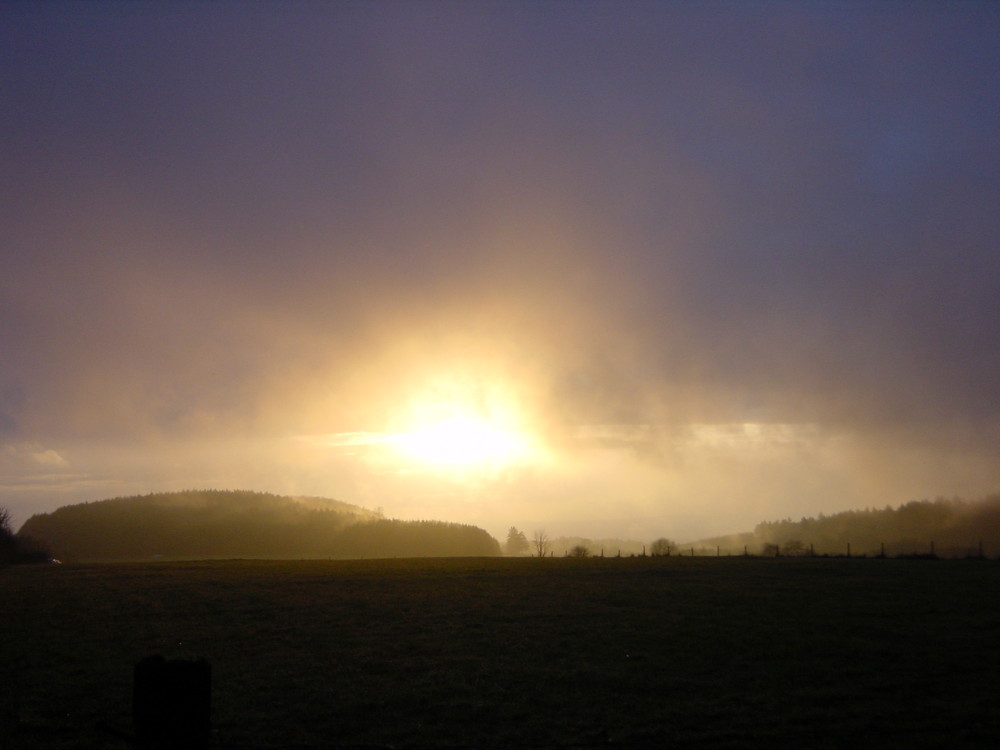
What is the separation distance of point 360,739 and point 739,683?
8757 mm

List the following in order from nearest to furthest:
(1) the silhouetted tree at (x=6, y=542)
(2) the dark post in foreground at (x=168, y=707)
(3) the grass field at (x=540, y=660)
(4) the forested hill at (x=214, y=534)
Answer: (2) the dark post in foreground at (x=168, y=707)
(3) the grass field at (x=540, y=660)
(1) the silhouetted tree at (x=6, y=542)
(4) the forested hill at (x=214, y=534)

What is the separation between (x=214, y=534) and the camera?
17062cm

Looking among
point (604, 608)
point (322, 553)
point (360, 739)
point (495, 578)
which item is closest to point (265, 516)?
point (322, 553)

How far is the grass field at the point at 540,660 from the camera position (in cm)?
1416

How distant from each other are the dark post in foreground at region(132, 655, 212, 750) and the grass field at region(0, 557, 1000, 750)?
8102 millimetres

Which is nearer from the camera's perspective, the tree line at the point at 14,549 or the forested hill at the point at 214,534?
the tree line at the point at 14,549

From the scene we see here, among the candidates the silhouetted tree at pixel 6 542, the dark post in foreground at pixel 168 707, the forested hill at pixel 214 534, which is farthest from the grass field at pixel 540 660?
the forested hill at pixel 214 534

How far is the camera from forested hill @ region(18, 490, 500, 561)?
16032 centimetres

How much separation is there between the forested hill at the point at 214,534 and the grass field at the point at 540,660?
423 ft

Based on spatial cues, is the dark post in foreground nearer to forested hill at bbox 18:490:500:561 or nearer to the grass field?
the grass field

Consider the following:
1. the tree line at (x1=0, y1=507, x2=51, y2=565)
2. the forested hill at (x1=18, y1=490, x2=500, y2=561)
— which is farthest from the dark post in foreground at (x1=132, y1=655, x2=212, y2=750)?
the forested hill at (x1=18, y1=490, x2=500, y2=561)

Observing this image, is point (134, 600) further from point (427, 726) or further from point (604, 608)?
point (427, 726)

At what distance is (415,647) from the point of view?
22.7m

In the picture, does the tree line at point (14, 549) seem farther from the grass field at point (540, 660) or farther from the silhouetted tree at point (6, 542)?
the grass field at point (540, 660)
